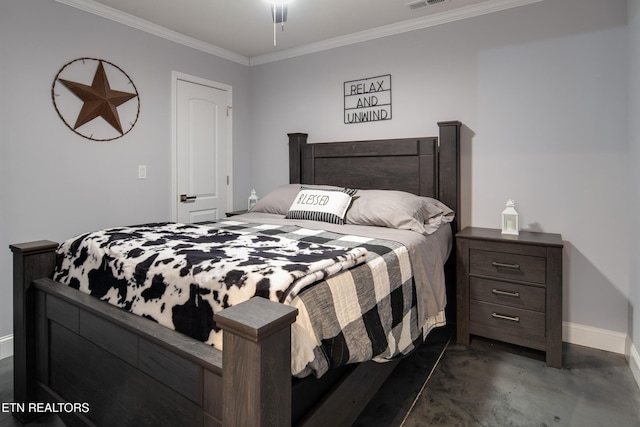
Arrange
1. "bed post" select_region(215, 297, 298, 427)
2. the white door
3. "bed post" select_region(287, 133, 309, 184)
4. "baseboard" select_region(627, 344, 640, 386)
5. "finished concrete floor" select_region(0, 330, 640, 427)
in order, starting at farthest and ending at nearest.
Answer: "bed post" select_region(287, 133, 309, 184) → the white door → "baseboard" select_region(627, 344, 640, 386) → "finished concrete floor" select_region(0, 330, 640, 427) → "bed post" select_region(215, 297, 298, 427)

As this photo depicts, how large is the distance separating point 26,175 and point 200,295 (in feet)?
6.80

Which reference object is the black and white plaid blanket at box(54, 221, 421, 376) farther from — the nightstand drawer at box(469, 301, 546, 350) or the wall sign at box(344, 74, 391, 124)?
the wall sign at box(344, 74, 391, 124)

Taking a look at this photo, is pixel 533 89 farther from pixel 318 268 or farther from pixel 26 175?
pixel 26 175

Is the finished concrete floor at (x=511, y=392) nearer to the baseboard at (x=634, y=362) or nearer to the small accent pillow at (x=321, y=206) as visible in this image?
the baseboard at (x=634, y=362)

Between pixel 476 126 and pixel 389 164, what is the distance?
0.73 m

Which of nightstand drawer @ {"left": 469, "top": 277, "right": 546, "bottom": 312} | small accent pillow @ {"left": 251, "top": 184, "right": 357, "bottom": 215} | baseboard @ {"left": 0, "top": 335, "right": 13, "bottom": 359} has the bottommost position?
baseboard @ {"left": 0, "top": 335, "right": 13, "bottom": 359}

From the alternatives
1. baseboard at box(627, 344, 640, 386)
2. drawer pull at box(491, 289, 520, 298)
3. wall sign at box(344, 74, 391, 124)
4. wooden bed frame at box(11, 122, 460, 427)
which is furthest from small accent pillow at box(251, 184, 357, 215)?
baseboard at box(627, 344, 640, 386)

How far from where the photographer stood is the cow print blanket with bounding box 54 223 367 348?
1.20m

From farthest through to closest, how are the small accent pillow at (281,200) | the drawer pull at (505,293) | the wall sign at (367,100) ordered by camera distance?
1. the wall sign at (367,100)
2. the small accent pillow at (281,200)
3. the drawer pull at (505,293)

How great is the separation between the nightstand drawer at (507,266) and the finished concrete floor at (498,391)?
0.51m

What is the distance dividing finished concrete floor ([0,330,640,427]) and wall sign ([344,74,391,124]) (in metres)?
2.00

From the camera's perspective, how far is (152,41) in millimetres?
3234

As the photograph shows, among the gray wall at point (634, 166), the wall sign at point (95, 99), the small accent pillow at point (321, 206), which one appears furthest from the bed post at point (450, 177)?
the wall sign at point (95, 99)

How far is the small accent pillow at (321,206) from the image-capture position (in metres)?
2.71
